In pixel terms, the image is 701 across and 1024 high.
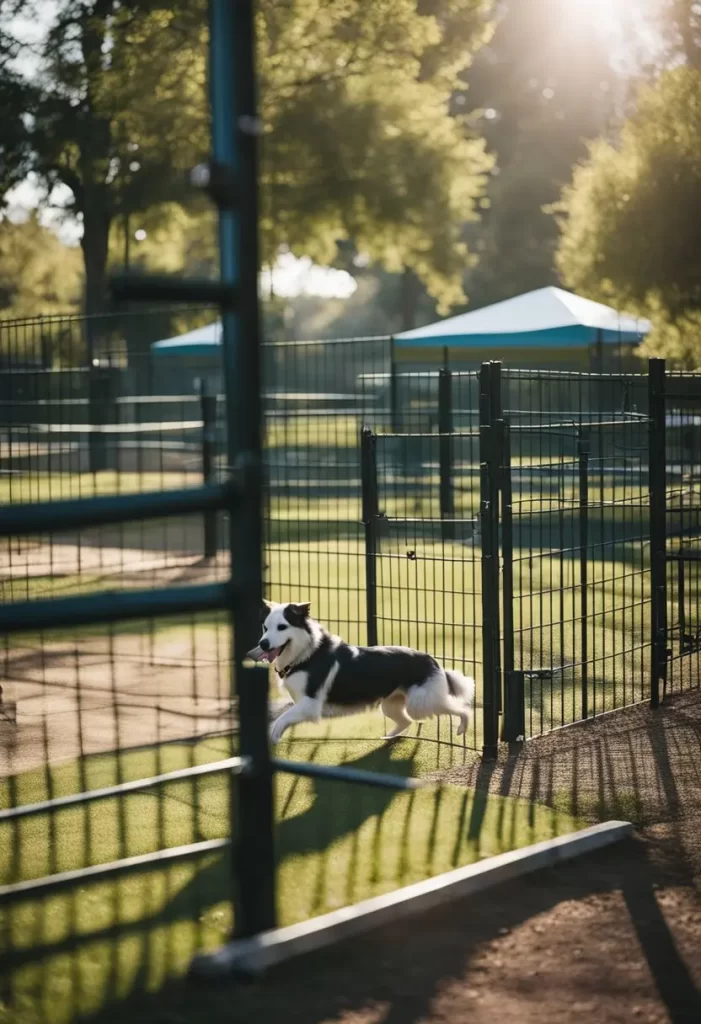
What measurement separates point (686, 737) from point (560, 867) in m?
2.47

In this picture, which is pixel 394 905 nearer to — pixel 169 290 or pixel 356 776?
pixel 356 776

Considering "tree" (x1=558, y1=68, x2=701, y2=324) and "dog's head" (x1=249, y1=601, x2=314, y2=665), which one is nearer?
"dog's head" (x1=249, y1=601, x2=314, y2=665)

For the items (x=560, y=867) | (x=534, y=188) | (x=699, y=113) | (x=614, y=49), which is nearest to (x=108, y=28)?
(x=614, y=49)

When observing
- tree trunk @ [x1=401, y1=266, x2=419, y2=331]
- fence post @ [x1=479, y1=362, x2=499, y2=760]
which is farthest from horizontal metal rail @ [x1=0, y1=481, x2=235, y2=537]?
tree trunk @ [x1=401, y1=266, x2=419, y2=331]

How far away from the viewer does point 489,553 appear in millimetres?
6484

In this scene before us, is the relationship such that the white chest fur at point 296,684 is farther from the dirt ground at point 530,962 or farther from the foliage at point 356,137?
the foliage at point 356,137

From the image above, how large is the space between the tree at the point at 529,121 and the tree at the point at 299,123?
61.2ft

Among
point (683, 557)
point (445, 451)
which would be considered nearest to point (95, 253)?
point (445, 451)

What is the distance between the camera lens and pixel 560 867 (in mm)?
4754

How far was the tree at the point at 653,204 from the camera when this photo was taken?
2027 cm

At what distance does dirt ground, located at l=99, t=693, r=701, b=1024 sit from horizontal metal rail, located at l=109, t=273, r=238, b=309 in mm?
1831

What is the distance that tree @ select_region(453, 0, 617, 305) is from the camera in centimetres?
5416

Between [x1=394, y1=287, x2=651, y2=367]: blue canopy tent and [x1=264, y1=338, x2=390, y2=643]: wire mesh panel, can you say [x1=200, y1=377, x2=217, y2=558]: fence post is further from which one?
[x1=394, y1=287, x2=651, y2=367]: blue canopy tent

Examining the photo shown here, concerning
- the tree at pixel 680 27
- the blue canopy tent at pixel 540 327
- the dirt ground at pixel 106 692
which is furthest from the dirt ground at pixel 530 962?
the blue canopy tent at pixel 540 327
